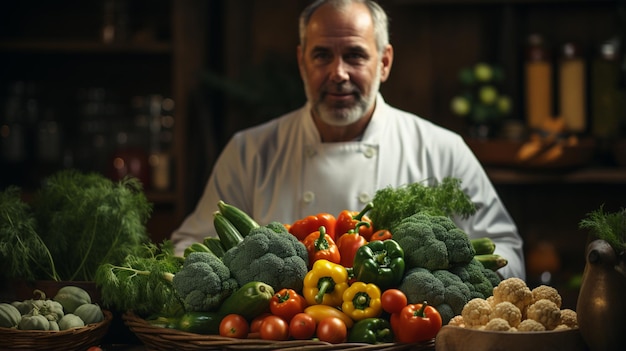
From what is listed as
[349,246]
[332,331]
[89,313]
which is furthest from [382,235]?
[89,313]

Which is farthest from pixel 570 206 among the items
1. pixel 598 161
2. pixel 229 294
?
pixel 229 294

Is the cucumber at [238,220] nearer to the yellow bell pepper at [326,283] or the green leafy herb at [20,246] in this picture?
the yellow bell pepper at [326,283]

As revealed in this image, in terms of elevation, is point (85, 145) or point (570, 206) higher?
point (85, 145)

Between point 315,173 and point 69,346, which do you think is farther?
point 315,173

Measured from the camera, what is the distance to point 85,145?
4.30 meters

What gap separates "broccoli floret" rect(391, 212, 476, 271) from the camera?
5.88 feet

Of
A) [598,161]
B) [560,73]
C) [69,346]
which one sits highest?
[560,73]

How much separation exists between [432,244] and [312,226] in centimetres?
34

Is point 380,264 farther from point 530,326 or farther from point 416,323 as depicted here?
point 530,326

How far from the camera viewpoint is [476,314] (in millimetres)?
1604

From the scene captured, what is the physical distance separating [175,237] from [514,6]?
6.69 ft

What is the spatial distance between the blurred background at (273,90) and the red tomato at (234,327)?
2.26 m

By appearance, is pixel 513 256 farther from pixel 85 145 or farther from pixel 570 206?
pixel 85 145

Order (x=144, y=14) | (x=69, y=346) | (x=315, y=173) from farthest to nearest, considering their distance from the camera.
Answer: (x=144, y=14)
(x=315, y=173)
(x=69, y=346)
